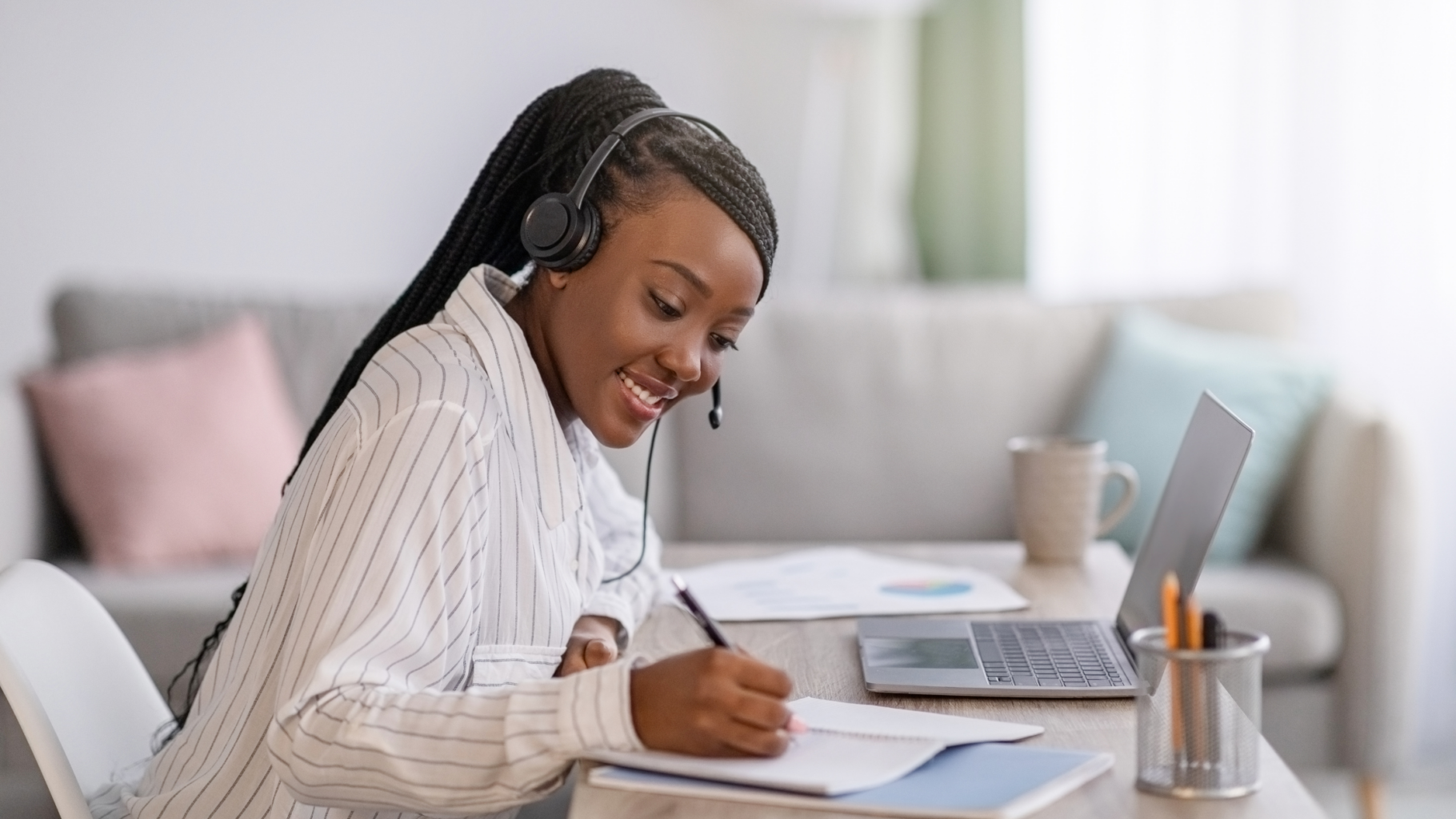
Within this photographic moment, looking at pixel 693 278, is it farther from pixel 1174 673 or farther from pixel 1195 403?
pixel 1195 403

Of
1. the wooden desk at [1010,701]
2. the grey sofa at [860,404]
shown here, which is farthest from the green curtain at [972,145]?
the wooden desk at [1010,701]

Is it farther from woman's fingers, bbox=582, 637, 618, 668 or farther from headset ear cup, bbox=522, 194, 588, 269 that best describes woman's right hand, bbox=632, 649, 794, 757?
headset ear cup, bbox=522, 194, 588, 269

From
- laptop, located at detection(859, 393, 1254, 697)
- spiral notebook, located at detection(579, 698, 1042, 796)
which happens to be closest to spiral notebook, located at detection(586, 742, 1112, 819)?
spiral notebook, located at detection(579, 698, 1042, 796)

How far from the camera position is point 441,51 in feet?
10.6

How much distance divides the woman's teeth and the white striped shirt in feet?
0.24

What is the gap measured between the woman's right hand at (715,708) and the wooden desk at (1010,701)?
0.12ft

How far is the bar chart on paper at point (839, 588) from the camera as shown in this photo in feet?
4.22

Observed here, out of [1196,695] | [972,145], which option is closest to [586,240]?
[1196,695]

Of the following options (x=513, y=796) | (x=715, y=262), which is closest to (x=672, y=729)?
(x=513, y=796)

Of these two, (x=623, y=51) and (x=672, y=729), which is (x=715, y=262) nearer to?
(x=672, y=729)

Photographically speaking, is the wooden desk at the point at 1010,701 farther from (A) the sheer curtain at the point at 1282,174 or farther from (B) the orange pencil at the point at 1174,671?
(A) the sheer curtain at the point at 1282,174

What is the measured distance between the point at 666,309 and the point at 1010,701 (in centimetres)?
38

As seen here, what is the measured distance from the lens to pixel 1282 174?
3.11m

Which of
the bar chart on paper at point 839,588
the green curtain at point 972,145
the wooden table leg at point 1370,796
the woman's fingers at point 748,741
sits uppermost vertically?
the green curtain at point 972,145
